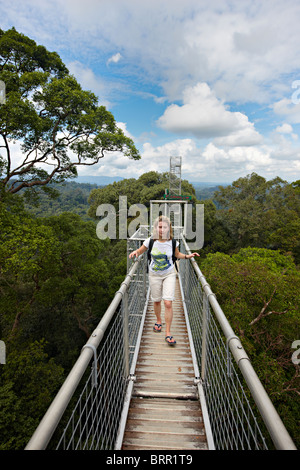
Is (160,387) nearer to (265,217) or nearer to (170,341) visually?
(170,341)

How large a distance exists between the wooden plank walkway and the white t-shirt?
910 mm

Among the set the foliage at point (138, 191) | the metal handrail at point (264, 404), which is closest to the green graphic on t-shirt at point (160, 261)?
the metal handrail at point (264, 404)

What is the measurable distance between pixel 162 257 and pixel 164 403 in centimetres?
136

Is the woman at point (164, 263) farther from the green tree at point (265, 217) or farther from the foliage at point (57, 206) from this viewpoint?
the green tree at point (265, 217)

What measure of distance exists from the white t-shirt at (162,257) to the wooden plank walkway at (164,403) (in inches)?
35.8

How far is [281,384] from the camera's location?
6.43 meters

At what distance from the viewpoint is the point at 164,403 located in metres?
2.13

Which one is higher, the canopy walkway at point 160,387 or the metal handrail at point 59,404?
the metal handrail at point 59,404

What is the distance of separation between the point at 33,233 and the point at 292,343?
28.4 ft

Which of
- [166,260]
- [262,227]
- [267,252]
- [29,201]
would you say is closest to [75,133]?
[29,201]

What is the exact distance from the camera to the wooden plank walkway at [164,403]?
1.80 m

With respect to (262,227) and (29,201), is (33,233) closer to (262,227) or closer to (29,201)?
(29,201)

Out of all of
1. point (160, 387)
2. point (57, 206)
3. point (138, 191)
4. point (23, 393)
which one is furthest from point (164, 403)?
point (57, 206)

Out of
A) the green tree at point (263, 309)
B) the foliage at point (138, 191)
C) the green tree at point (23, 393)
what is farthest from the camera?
the foliage at point (138, 191)
